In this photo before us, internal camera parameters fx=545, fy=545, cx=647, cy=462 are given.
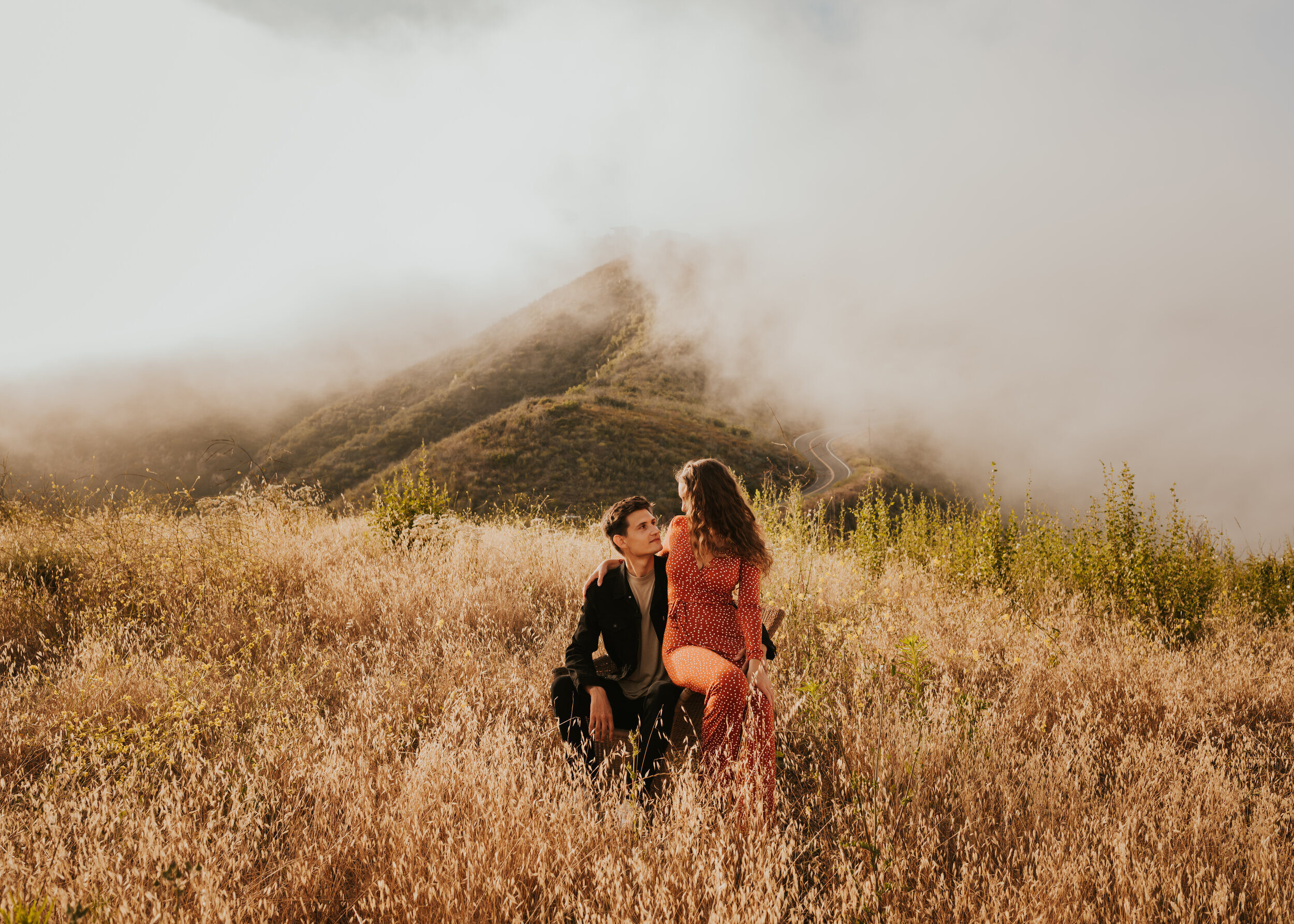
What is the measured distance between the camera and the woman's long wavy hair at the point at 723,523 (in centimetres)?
291

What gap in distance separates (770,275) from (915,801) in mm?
149004

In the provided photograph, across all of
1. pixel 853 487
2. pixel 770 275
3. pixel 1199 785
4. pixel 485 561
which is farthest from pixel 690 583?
pixel 770 275

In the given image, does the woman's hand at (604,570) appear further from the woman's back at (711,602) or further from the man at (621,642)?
the woman's back at (711,602)

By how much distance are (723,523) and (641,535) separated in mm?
473

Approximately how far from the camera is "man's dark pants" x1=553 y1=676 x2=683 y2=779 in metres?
2.59

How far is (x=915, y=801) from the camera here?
7.63 ft

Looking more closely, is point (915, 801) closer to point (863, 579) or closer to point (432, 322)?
point (863, 579)

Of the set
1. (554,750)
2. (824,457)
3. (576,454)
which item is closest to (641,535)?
(554,750)

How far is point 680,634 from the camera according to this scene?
293 cm

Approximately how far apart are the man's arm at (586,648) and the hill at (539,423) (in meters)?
11.8

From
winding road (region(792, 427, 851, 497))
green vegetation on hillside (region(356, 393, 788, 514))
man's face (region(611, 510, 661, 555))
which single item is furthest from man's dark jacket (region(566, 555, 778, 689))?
winding road (region(792, 427, 851, 497))

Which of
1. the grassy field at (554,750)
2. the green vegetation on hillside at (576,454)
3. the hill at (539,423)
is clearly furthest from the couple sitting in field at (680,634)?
the green vegetation on hillside at (576,454)

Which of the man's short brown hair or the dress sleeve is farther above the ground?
the man's short brown hair

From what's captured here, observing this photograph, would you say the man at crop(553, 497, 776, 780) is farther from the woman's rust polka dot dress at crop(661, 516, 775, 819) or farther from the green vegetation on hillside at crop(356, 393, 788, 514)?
the green vegetation on hillside at crop(356, 393, 788, 514)
